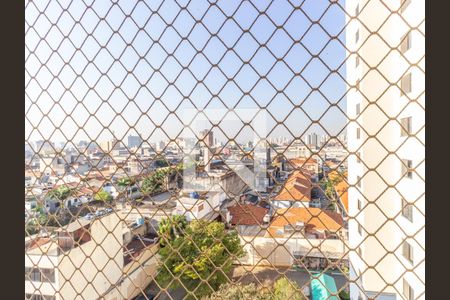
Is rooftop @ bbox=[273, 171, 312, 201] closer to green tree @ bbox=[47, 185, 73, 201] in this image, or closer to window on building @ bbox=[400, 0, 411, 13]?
window on building @ bbox=[400, 0, 411, 13]

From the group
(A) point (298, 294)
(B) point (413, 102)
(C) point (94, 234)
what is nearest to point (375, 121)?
(B) point (413, 102)

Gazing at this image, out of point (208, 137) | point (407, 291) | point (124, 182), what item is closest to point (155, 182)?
point (124, 182)

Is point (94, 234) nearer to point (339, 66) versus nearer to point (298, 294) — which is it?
point (298, 294)

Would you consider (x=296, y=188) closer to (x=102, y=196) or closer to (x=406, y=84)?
(x=406, y=84)

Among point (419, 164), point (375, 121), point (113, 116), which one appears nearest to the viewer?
point (419, 164)

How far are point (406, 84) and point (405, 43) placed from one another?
71 millimetres

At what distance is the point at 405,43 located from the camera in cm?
52

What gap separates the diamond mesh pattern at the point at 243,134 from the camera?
54cm

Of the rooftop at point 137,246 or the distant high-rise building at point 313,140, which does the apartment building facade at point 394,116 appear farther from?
the rooftop at point 137,246

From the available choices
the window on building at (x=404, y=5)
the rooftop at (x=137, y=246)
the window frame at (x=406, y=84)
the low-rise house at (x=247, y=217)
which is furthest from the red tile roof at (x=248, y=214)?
the window on building at (x=404, y=5)

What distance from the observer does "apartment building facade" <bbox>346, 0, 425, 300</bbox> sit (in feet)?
1.62

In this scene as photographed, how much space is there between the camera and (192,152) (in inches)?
30.4

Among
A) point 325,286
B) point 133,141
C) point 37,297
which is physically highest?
point 133,141

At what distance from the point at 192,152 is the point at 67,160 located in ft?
1.18
